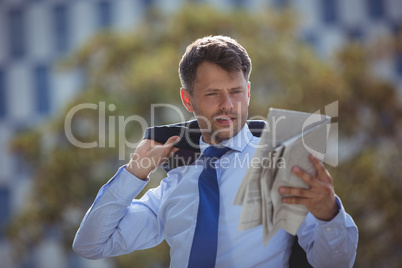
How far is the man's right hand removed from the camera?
5.91 ft

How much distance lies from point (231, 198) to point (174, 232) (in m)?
0.23

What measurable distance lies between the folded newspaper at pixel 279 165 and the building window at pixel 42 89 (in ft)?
46.9

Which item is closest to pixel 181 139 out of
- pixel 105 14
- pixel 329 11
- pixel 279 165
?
pixel 279 165

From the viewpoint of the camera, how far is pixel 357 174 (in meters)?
7.72

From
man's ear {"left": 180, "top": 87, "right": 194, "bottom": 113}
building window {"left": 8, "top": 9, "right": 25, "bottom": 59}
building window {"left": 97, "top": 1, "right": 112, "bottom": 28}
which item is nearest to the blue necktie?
man's ear {"left": 180, "top": 87, "right": 194, "bottom": 113}

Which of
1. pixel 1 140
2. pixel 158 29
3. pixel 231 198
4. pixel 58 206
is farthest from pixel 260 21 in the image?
pixel 1 140

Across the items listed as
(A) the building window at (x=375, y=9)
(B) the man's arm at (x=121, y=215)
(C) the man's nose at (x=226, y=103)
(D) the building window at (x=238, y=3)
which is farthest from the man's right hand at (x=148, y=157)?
(D) the building window at (x=238, y=3)

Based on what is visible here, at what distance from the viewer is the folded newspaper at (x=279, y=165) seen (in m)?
1.36

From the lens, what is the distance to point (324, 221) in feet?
4.76

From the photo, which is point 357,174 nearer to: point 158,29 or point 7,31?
point 158,29

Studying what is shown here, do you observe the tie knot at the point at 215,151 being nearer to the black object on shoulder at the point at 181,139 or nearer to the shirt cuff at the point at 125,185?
the black object on shoulder at the point at 181,139

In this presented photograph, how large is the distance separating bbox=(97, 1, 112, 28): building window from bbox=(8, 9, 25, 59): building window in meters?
2.31

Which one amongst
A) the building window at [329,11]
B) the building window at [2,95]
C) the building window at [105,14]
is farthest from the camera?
the building window at [2,95]

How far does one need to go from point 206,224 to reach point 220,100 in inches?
16.2
